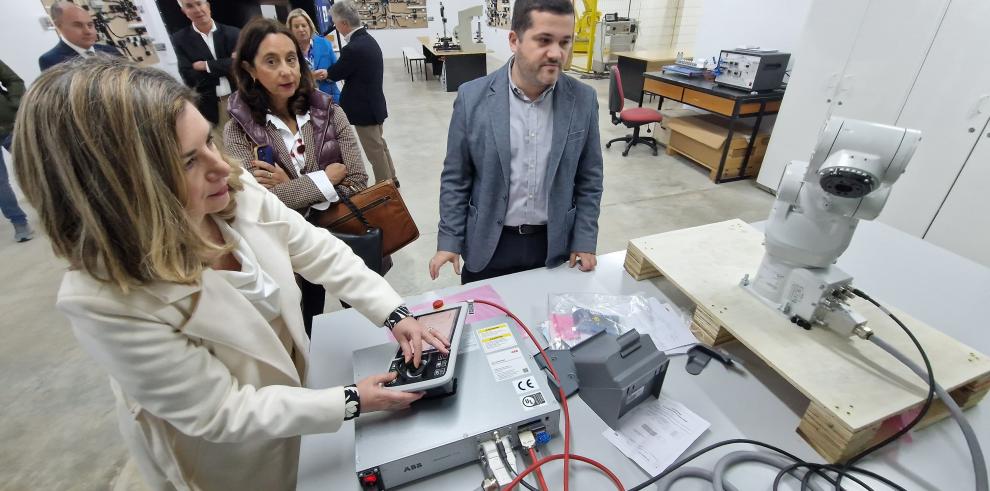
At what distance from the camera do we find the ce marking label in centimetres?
73

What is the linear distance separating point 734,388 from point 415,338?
699 mm

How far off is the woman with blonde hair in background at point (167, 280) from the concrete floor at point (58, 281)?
0.09 metres

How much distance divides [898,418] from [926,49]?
2.83 m

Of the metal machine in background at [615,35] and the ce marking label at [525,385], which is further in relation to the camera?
the metal machine in background at [615,35]

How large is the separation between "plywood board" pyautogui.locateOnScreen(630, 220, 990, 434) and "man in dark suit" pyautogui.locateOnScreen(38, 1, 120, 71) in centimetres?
338

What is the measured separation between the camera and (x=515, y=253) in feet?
4.78

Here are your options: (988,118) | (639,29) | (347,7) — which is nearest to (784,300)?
(988,118)

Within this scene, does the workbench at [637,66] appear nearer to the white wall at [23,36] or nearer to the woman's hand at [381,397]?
the woman's hand at [381,397]

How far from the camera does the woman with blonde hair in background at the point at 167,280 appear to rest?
524 millimetres

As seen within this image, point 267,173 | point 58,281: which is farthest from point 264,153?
point 58,281

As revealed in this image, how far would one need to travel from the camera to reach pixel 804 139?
3.16m

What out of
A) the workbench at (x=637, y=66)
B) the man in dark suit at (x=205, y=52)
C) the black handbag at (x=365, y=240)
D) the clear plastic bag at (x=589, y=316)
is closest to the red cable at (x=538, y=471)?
the clear plastic bag at (x=589, y=316)

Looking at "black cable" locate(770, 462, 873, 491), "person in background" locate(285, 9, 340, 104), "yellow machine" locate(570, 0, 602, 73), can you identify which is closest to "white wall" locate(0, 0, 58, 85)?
"person in background" locate(285, 9, 340, 104)

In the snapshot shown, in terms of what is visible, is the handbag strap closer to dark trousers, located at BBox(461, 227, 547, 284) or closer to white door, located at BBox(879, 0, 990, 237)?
dark trousers, located at BBox(461, 227, 547, 284)
